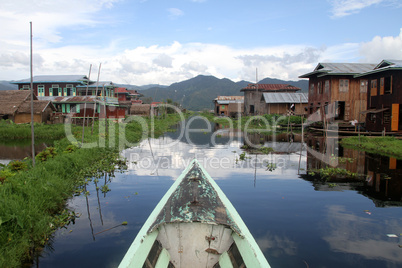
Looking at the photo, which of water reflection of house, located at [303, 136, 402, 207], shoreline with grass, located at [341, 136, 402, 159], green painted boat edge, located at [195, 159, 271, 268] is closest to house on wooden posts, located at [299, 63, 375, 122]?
shoreline with grass, located at [341, 136, 402, 159]

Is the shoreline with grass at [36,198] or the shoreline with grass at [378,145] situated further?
the shoreline with grass at [378,145]

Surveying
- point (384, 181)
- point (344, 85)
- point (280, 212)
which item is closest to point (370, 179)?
point (384, 181)

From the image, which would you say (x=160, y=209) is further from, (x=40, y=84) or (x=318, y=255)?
(x=40, y=84)

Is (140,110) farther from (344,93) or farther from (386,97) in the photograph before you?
(386,97)

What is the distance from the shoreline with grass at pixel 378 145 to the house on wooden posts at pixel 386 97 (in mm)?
2777

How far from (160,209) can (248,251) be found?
1672 millimetres

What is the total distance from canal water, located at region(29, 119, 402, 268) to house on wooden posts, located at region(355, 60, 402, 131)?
26.9ft

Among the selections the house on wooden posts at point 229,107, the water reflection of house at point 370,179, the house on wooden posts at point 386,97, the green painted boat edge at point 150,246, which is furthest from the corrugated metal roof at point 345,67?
the green painted boat edge at point 150,246

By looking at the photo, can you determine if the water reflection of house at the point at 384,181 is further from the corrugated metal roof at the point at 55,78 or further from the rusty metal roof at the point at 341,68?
the corrugated metal roof at the point at 55,78

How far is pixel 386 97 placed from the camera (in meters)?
20.7

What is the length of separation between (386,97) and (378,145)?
5889 mm

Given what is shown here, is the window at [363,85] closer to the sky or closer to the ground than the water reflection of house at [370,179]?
closer to the sky

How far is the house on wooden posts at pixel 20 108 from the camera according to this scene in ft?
92.2

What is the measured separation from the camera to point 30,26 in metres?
8.57
